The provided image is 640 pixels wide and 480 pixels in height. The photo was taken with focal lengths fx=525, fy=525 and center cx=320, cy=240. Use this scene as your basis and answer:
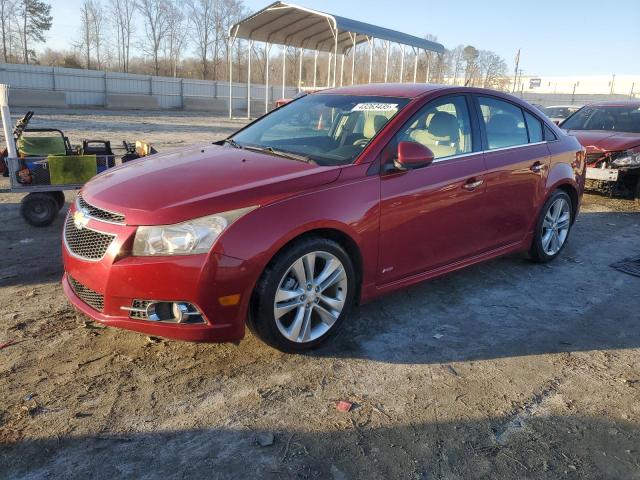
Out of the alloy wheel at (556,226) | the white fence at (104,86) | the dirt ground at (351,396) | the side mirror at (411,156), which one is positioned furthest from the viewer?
the white fence at (104,86)

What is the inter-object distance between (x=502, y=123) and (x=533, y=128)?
565 millimetres

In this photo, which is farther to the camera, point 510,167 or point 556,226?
point 556,226

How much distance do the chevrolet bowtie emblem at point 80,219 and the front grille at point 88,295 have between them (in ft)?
1.16

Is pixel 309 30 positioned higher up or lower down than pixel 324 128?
higher up

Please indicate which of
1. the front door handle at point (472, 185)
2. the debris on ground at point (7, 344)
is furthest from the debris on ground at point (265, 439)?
the front door handle at point (472, 185)

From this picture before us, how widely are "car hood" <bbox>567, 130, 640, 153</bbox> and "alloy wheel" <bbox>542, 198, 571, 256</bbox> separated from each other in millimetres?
3517

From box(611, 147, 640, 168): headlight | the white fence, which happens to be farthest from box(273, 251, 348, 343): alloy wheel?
the white fence

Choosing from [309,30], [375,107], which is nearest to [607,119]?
[375,107]

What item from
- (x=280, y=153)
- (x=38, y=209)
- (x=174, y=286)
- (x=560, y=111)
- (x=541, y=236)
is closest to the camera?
(x=174, y=286)

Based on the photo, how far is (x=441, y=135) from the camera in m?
4.16

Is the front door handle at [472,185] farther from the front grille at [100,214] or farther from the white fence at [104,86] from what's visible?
the white fence at [104,86]

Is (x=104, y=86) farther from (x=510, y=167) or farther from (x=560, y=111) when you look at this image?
(x=510, y=167)

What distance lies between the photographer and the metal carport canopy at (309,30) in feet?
59.3

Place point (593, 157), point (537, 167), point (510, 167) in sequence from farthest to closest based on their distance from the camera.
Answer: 1. point (593, 157)
2. point (537, 167)
3. point (510, 167)
